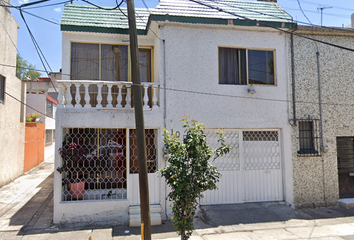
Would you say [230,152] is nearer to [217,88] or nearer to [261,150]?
[261,150]

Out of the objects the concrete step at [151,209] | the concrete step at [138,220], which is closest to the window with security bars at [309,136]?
the concrete step at [151,209]

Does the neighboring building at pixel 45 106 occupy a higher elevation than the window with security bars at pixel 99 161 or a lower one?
higher

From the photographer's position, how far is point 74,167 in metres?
6.74

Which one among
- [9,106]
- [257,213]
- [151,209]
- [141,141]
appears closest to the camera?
[141,141]

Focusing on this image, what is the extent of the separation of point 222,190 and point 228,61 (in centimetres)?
406

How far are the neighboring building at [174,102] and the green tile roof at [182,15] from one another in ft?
0.11

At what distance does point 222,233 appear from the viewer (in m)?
5.86

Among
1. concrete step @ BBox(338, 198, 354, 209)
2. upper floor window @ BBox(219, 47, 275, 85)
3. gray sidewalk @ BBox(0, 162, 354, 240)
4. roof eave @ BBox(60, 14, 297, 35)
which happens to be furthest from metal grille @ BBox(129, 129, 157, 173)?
concrete step @ BBox(338, 198, 354, 209)

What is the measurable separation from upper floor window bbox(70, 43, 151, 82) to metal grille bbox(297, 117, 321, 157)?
19.8 ft

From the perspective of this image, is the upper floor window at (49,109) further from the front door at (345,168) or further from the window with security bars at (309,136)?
the front door at (345,168)

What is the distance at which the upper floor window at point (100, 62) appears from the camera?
7996 millimetres

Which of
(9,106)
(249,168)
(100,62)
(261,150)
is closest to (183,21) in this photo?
(100,62)

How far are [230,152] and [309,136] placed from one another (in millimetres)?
2803

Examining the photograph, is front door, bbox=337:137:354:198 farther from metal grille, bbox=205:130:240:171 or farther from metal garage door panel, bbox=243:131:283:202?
metal grille, bbox=205:130:240:171
